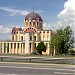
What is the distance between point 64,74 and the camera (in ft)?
69.7

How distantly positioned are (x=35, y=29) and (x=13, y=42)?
12593 mm

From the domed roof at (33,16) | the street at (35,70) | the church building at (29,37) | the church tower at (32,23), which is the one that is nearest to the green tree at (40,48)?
the church building at (29,37)

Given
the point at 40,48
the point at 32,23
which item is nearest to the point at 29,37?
the point at 32,23

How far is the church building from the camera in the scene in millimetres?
121562

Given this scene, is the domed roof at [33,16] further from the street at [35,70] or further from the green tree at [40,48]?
the street at [35,70]

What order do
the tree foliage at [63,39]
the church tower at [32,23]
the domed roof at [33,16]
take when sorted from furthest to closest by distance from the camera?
the domed roof at [33,16] → the church tower at [32,23] → the tree foliage at [63,39]

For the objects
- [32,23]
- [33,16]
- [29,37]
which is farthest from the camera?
[33,16]

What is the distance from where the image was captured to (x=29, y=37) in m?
122

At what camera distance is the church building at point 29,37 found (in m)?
122

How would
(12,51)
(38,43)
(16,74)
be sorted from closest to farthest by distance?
(16,74), (38,43), (12,51)

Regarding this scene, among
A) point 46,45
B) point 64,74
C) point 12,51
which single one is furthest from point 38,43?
point 64,74

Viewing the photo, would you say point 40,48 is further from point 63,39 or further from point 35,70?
point 35,70

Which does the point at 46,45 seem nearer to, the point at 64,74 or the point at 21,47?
the point at 21,47

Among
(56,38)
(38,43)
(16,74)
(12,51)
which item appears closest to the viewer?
(16,74)
